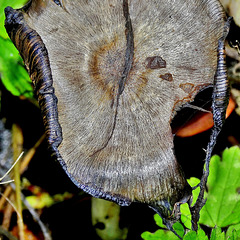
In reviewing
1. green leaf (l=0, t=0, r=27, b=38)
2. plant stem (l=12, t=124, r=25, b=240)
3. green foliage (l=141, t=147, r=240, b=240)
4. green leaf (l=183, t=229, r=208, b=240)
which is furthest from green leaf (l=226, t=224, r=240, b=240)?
green leaf (l=0, t=0, r=27, b=38)

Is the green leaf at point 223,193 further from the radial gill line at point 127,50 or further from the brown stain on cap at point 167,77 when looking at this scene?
the radial gill line at point 127,50

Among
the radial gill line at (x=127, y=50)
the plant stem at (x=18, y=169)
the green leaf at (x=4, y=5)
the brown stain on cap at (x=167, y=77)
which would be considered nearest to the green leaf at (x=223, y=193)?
the brown stain on cap at (x=167, y=77)

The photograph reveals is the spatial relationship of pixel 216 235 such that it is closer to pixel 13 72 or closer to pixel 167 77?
pixel 167 77

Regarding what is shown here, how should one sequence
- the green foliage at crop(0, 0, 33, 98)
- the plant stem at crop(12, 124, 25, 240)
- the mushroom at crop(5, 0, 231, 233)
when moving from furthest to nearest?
the plant stem at crop(12, 124, 25, 240)
the green foliage at crop(0, 0, 33, 98)
the mushroom at crop(5, 0, 231, 233)

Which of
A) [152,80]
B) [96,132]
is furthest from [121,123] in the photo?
[152,80]

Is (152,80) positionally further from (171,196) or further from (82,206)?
(82,206)

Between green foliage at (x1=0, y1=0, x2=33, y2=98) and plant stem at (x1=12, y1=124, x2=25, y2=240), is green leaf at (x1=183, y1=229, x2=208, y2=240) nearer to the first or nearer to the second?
plant stem at (x1=12, y1=124, x2=25, y2=240)

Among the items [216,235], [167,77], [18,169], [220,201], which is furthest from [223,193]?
[18,169]
